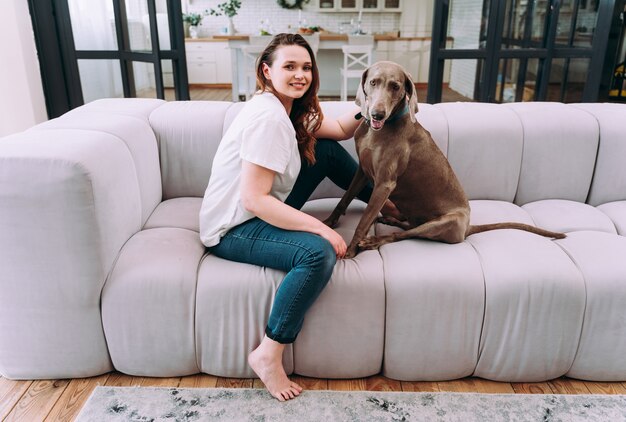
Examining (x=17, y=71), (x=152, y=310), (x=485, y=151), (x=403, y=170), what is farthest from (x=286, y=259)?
(x=17, y=71)

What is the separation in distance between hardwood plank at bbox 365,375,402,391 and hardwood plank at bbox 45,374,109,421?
909 mm

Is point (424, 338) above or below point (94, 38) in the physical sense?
below

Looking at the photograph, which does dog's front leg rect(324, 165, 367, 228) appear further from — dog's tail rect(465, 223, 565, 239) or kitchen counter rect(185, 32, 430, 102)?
kitchen counter rect(185, 32, 430, 102)

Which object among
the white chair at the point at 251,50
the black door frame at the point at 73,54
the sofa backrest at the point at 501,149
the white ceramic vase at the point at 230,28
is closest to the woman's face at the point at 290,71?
the sofa backrest at the point at 501,149

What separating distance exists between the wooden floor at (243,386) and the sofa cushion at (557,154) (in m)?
0.88

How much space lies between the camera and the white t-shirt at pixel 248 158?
157 centimetres

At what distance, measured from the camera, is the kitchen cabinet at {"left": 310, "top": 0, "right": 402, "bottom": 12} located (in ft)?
27.2

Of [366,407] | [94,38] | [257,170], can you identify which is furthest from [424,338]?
[94,38]

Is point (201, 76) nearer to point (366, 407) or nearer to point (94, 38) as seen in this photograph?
point (94, 38)

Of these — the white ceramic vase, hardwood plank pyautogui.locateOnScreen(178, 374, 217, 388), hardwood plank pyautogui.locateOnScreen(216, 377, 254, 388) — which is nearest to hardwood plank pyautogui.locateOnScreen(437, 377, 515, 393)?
hardwood plank pyautogui.locateOnScreen(216, 377, 254, 388)

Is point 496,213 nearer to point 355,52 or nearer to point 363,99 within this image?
point 363,99

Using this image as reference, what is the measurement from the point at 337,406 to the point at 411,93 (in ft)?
3.54

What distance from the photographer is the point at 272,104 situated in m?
1.64

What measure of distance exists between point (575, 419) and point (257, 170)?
49.8 inches
